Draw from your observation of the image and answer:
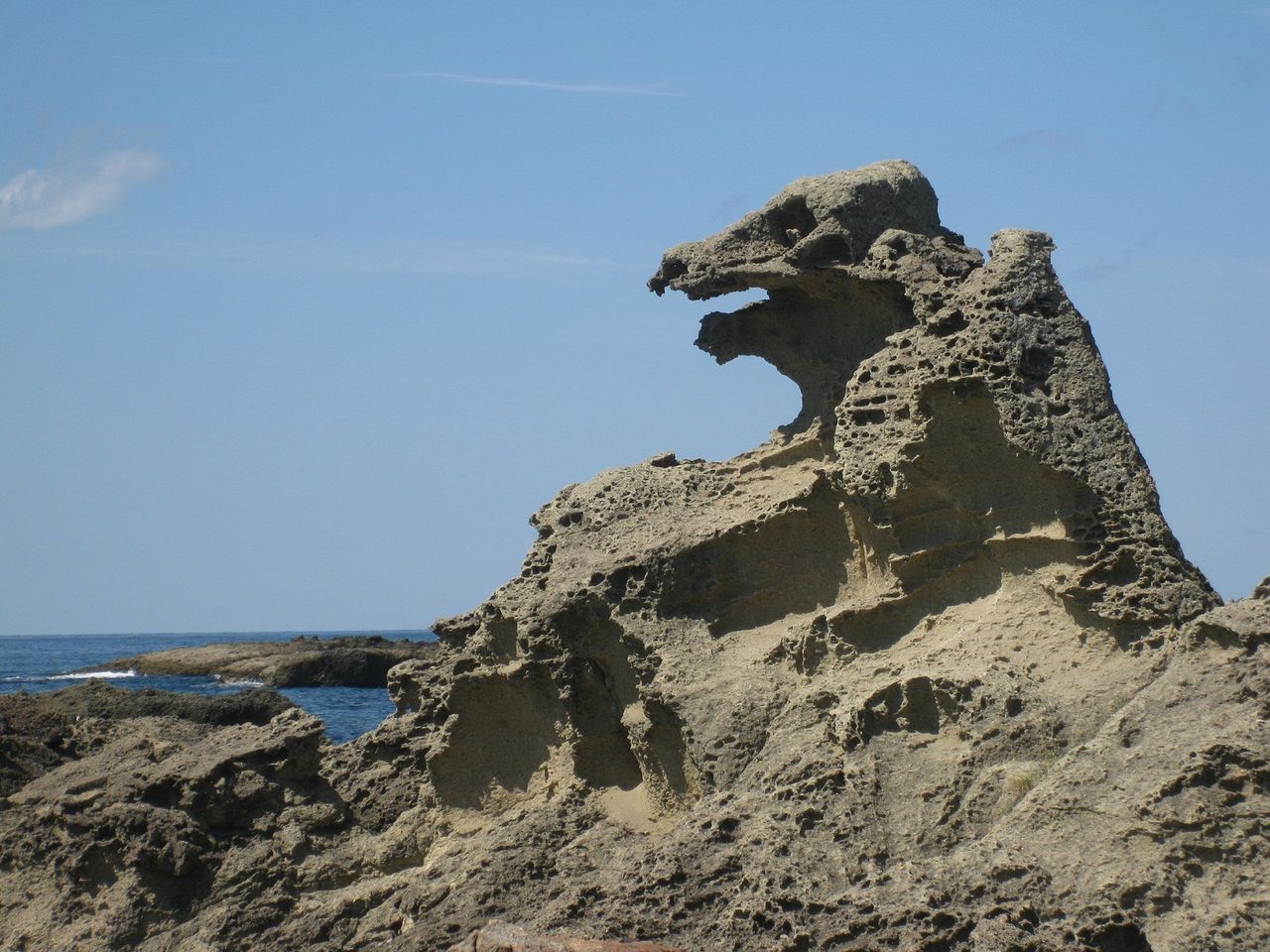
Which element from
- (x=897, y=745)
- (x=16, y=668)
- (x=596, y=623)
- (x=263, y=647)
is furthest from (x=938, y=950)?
(x=16, y=668)

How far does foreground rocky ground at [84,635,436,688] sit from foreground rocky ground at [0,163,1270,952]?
21428 mm

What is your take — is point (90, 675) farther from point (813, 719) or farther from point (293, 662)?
point (813, 719)

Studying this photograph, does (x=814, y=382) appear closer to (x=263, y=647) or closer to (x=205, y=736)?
(x=205, y=736)

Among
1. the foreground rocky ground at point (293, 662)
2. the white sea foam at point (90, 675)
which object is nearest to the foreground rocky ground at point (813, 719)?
the foreground rocky ground at point (293, 662)

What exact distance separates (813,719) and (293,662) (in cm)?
3306

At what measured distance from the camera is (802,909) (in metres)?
7.68

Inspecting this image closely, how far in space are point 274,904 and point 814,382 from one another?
186 inches

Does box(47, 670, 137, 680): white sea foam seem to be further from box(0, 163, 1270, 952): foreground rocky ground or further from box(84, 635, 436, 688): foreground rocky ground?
box(0, 163, 1270, 952): foreground rocky ground

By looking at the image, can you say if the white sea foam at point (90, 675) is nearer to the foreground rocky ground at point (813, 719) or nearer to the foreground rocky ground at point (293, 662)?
the foreground rocky ground at point (293, 662)

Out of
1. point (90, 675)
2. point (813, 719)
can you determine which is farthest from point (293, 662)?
point (813, 719)

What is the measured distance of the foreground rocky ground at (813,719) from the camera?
23.7ft

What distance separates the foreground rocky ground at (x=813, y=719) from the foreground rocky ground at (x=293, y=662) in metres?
21.4

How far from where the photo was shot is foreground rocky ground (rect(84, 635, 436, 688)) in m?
39.7

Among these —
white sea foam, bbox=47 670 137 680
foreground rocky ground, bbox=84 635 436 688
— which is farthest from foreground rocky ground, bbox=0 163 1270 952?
white sea foam, bbox=47 670 137 680
